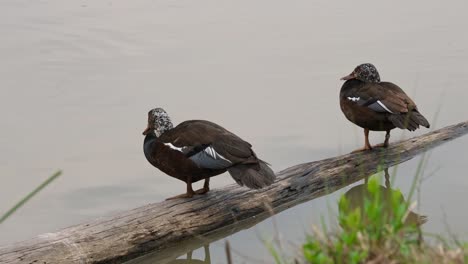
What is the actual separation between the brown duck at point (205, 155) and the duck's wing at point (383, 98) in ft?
4.94

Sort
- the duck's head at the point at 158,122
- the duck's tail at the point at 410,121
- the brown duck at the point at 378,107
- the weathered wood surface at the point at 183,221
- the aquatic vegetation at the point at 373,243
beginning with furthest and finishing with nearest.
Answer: the brown duck at the point at 378,107
the duck's tail at the point at 410,121
the duck's head at the point at 158,122
the weathered wood surface at the point at 183,221
the aquatic vegetation at the point at 373,243

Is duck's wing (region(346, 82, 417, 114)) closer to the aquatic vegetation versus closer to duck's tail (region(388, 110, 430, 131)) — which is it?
duck's tail (region(388, 110, 430, 131))

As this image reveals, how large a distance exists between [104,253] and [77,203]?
156 centimetres

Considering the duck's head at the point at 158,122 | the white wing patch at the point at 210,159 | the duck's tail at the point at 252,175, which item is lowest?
the duck's tail at the point at 252,175

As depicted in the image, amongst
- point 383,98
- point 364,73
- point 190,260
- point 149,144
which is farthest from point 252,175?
point 364,73

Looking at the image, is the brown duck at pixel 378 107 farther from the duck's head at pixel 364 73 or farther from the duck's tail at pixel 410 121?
the duck's head at pixel 364 73

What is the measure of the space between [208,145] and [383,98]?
5.97 ft

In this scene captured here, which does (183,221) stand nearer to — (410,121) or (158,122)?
(158,122)

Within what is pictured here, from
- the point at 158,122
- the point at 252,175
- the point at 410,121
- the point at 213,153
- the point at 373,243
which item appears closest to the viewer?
the point at 373,243

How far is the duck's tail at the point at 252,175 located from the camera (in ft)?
19.0

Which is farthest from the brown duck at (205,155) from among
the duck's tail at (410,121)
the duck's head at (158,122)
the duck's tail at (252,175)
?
the duck's tail at (410,121)

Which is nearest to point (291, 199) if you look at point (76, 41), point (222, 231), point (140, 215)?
point (222, 231)

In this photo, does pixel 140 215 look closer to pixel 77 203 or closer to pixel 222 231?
pixel 222 231

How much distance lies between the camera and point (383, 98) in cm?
723
